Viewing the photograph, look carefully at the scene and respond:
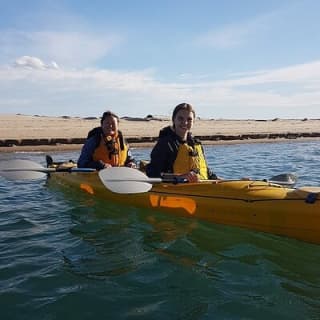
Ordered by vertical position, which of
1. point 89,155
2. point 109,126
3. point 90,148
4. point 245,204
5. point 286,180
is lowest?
point 245,204

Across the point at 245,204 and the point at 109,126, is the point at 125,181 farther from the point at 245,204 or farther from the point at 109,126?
the point at 109,126

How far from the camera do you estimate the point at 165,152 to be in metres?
6.21

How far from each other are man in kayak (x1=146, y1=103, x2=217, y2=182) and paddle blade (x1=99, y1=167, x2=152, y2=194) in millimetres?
348

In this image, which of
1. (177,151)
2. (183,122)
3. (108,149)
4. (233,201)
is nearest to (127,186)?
(177,151)

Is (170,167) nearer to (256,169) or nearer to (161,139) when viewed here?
(161,139)

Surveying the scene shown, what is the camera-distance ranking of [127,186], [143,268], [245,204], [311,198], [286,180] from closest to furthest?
[143,268]
[311,198]
[245,204]
[127,186]
[286,180]

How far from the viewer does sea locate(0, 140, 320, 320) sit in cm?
354

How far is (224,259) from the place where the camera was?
15.3ft

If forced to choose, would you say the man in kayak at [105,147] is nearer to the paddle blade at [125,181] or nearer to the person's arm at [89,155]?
the person's arm at [89,155]

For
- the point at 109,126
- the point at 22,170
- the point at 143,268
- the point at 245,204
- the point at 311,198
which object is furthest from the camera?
the point at 109,126

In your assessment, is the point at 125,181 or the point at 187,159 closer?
the point at 125,181

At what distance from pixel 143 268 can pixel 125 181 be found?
5.47 feet

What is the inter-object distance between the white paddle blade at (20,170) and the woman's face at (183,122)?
7.63 ft

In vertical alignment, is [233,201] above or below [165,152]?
below
